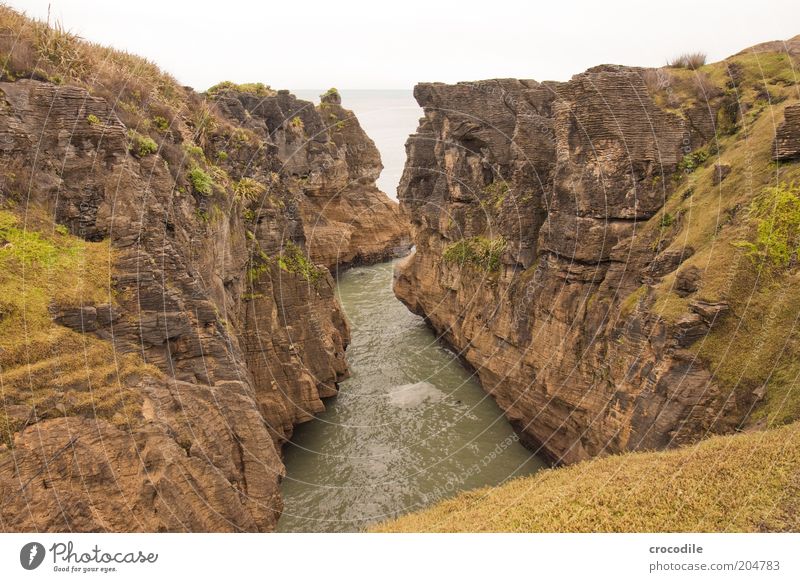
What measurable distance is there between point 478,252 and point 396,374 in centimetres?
983

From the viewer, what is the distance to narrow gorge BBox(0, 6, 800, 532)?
1094 centimetres

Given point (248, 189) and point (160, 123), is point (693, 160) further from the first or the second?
point (160, 123)

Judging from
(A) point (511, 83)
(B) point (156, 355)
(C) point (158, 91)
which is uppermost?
(A) point (511, 83)

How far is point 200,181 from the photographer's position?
16.9 meters

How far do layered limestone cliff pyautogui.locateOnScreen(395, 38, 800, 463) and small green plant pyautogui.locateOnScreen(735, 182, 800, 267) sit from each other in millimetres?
95

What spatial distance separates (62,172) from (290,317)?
11975mm

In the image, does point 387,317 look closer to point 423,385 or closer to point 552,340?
point 423,385

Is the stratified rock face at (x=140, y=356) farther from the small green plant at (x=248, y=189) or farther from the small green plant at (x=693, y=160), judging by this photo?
the small green plant at (x=693, y=160)

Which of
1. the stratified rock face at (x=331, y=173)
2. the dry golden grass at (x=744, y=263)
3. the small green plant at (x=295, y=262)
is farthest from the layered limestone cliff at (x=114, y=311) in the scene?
the stratified rock face at (x=331, y=173)

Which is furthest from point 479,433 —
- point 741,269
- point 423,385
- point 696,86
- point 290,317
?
point 696,86

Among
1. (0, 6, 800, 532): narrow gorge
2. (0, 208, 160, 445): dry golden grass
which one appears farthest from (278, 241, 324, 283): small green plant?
(0, 208, 160, 445): dry golden grass

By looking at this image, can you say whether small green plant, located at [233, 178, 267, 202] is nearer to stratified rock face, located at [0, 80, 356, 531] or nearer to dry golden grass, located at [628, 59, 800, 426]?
stratified rock face, located at [0, 80, 356, 531]

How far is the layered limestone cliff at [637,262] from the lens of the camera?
45.7ft

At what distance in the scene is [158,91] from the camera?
1792 cm
